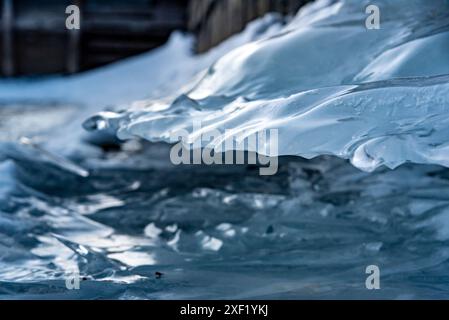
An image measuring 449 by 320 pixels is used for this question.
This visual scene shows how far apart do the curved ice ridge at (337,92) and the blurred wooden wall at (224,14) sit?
1.10 meters

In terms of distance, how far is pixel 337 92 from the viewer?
6.88 ft

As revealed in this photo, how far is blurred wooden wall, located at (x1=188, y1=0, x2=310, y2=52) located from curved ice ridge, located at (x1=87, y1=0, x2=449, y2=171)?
3.60 feet

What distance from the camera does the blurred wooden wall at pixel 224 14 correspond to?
14.3ft

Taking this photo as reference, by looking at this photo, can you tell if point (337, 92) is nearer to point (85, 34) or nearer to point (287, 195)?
point (287, 195)

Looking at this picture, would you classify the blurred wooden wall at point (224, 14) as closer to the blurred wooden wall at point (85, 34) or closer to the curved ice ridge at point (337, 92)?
the blurred wooden wall at point (85, 34)

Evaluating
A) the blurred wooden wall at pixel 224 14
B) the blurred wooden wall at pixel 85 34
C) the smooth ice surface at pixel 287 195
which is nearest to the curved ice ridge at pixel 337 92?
the smooth ice surface at pixel 287 195

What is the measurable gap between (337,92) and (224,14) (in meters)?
4.63

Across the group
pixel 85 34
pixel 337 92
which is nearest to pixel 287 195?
pixel 337 92

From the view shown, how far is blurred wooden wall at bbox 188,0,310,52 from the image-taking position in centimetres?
436

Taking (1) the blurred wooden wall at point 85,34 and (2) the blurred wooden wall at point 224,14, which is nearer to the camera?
(2) the blurred wooden wall at point 224,14

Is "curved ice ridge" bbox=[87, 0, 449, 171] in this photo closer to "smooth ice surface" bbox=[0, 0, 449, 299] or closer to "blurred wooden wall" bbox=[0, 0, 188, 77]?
"smooth ice surface" bbox=[0, 0, 449, 299]

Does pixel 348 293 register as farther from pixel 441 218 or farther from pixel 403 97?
pixel 441 218
